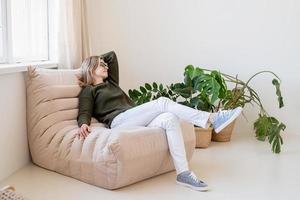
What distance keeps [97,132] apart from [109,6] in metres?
2.25

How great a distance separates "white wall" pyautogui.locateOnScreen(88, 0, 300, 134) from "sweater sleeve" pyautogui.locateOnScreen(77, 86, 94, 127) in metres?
1.47

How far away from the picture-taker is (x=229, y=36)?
4355 mm

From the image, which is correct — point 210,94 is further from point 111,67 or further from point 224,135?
point 111,67

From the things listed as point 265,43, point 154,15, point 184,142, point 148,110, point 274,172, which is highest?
point 154,15

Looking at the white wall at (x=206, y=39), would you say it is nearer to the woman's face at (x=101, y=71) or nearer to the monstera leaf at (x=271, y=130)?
the monstera leaf at (x=271, y=130)

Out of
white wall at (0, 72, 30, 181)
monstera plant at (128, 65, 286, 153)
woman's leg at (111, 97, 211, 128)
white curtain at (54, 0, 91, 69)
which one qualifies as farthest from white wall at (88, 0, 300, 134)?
white wall at (0, 72, 30, 181)

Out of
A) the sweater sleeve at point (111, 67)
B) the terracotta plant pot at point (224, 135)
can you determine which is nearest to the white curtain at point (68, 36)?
the sweater sleeve at point (111, 67)

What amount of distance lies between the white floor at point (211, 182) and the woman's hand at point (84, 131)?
12.9 inches

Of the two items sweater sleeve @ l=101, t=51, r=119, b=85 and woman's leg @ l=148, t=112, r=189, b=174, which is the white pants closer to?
woman's leg @ l=148, t=112, r=189, b=174

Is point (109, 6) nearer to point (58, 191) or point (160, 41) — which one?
point (160, 41)

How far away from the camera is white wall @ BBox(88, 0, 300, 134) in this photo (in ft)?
14.0

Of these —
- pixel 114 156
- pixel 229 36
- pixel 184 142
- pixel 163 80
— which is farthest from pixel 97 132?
pixel 229 36

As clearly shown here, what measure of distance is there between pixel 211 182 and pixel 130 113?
0.79 meters

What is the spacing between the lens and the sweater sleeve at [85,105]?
2916mm
